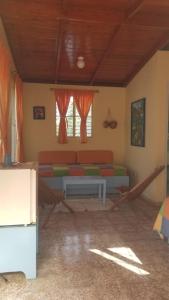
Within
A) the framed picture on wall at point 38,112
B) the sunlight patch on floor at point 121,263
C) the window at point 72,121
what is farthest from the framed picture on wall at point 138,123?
the sunlight patch on floor at point 121,263

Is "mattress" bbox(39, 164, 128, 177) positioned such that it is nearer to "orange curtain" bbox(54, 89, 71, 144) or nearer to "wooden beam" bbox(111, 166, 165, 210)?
"orange curtain" bbox(54, 89, 71, 144)

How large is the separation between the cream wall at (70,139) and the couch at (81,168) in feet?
0.70

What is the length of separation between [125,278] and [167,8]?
3.47m

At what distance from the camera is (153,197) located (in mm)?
4727

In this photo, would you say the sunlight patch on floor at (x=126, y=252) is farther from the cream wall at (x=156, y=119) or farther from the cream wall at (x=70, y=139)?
the cream wall at (x=70, y=139)

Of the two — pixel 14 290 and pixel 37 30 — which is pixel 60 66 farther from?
pixel 14 290

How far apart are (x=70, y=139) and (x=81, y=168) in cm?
105

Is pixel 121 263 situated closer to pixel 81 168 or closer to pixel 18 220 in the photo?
pixel 18 220

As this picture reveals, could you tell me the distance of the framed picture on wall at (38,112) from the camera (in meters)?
6.03

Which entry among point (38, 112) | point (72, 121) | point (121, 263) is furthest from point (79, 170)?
point (121, 263)

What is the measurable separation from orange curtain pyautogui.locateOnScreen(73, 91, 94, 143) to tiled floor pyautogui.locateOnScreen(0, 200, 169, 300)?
9.22ft

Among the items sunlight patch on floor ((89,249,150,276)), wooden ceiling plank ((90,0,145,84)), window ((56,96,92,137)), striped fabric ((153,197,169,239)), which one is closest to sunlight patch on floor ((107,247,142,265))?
sunlight patch on floor ((89,249,150,276))

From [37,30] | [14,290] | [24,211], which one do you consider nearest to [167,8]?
[37,30]

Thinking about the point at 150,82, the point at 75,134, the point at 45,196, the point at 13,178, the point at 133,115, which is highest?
the point at 150,82
